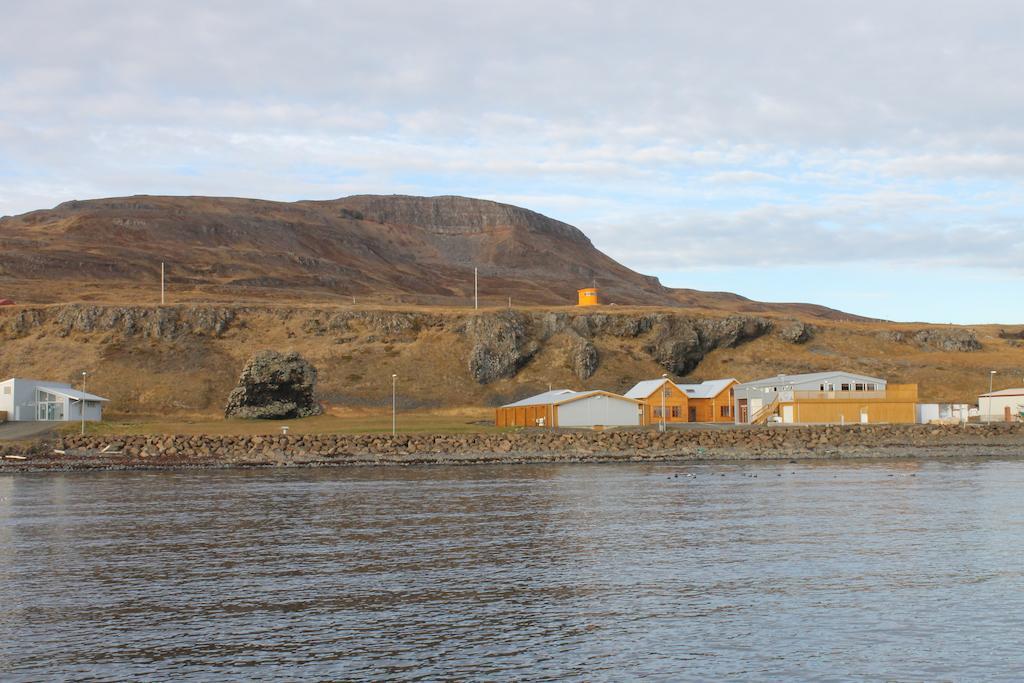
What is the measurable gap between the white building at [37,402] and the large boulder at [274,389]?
1212 cm

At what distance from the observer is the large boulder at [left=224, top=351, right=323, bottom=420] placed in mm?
88125

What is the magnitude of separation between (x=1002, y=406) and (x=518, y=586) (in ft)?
276

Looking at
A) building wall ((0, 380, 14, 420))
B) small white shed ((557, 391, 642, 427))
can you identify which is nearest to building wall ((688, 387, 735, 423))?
small white shed ((557, 391, 642, 427))

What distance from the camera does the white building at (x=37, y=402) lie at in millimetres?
81000

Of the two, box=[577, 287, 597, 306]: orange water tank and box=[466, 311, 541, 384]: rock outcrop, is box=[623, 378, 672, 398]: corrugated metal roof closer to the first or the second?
box=[466, 311, 541, 384]: rock outcrop

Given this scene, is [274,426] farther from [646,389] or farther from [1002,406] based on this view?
[1002,406]

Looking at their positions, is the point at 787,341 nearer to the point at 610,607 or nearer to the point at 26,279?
→ the point at 610,607

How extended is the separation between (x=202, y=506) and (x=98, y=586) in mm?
16973

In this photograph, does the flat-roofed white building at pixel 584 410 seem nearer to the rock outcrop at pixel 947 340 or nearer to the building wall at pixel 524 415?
the building wall at pixel 524 415

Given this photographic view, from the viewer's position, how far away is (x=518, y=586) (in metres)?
24.2

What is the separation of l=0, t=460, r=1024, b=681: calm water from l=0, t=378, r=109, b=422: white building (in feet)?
131

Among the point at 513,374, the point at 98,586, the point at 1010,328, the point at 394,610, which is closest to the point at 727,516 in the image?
the point at 394,610

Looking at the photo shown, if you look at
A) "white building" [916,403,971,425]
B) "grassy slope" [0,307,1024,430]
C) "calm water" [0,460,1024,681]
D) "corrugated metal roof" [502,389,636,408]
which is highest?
"grassy slope" [0,307,1024,430]

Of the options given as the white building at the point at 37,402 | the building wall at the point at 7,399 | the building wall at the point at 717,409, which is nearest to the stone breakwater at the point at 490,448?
the white building at the point at 37,402
